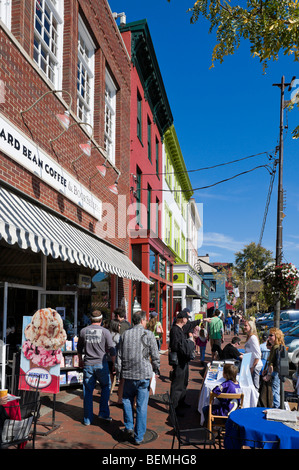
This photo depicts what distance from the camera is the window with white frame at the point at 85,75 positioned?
1055cm

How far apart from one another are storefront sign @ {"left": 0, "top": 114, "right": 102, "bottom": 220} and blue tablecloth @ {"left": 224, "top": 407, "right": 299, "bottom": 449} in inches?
201

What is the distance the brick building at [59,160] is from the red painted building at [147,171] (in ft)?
4.38

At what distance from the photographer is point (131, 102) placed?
51.8 feet

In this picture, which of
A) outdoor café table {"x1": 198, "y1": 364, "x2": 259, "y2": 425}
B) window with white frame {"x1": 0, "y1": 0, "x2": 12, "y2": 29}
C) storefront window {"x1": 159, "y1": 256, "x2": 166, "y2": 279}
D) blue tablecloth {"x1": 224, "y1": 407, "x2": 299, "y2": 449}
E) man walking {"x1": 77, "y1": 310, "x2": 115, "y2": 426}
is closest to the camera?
blue tablecloth {"x1": 224, "y1": 407, "x2": 299, "y2": 449}

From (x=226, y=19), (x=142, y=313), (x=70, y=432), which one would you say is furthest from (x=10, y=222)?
(x=226, y=19)

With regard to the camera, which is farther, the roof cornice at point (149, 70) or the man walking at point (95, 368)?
the roof cornice at point (149, 70)

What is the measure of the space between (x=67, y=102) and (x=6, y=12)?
246cm

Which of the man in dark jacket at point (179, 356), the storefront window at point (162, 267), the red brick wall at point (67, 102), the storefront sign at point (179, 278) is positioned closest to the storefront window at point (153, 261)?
the storefront window at point (162, 267)

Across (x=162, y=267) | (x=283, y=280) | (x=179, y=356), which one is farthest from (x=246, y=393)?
(x=162, y=267)

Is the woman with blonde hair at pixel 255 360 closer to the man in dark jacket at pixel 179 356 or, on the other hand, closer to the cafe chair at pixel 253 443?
the man in dark jacket at pixel 179 356

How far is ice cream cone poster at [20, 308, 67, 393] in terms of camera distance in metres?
6.29

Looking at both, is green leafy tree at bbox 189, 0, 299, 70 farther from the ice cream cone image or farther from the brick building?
the ice cream cone image

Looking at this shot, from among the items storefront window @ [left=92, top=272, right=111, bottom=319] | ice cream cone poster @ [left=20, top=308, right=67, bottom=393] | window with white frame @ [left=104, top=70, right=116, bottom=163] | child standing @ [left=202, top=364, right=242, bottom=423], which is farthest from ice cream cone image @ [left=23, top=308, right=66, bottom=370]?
window with white frame @ [left=104, top=70, right=116, bottom=163]
